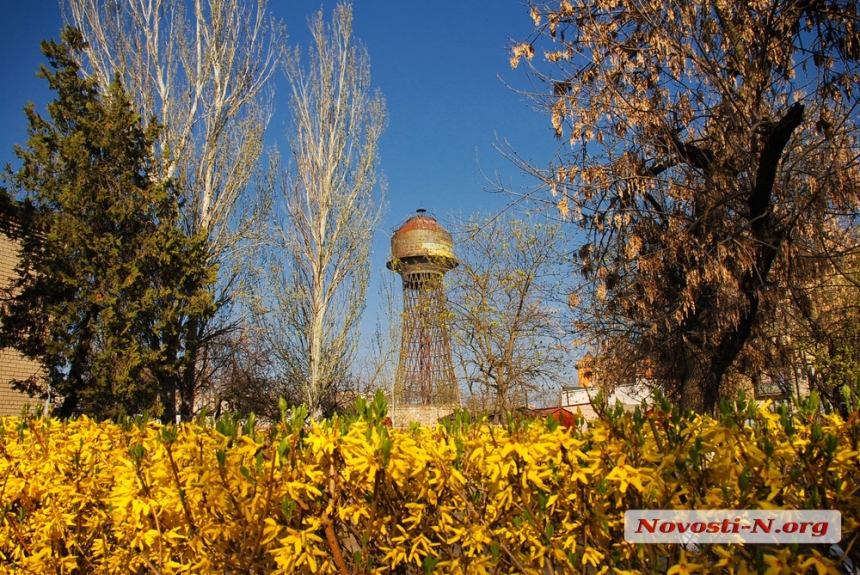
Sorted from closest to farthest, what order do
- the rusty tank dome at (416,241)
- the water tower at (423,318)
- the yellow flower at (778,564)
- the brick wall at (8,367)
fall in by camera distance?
the yellow flower at (778,564)
the brick wall at (8,367)
the water tower at (423,318)
the rusty tank dome at (416,241)

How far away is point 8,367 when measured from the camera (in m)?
13.3

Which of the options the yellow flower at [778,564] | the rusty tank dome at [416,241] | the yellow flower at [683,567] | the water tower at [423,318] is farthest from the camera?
the rusty tank dome at [416,241]

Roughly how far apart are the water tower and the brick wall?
1028 cm

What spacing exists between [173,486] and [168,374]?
10.5 meters

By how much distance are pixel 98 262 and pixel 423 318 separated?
9.18 meters

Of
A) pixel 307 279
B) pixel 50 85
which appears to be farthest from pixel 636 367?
pixel 50 85

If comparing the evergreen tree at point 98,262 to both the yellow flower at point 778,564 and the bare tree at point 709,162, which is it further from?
the yellow flower at point 778,564

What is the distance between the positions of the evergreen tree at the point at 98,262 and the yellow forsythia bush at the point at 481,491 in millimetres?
9551

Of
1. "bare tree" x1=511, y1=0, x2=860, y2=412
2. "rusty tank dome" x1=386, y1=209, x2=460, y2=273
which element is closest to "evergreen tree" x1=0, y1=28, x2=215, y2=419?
"bare tree" x1=511, y1=0, x2=860, y2=412

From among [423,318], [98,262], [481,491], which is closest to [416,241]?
[423,318]

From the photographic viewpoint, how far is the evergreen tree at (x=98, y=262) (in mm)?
10320

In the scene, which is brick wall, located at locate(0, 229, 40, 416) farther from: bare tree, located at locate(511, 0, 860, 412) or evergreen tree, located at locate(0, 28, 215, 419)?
bare tree, located at locate(511, 0, 860, 412)

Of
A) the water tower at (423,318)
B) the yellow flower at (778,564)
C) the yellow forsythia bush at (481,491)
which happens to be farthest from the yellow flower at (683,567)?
the water tower at (423,318)

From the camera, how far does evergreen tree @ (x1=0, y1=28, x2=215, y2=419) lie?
10.3 m
